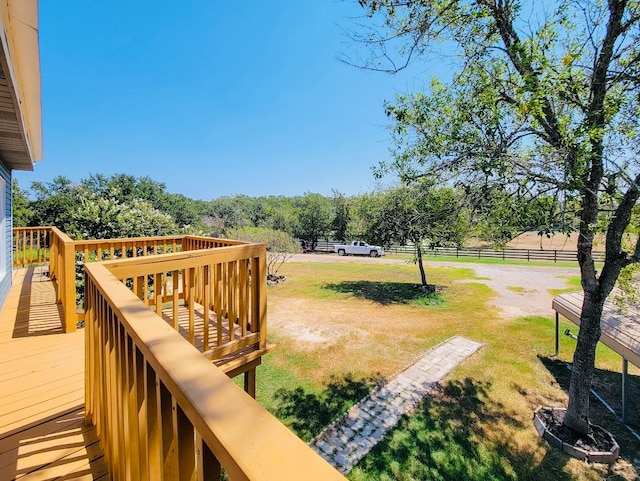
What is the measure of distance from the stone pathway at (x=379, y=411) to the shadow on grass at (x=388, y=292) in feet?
13.9

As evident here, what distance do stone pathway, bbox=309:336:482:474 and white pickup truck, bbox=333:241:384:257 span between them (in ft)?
55.4

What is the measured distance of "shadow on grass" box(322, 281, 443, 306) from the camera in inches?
435

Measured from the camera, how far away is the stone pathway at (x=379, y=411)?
390 cm

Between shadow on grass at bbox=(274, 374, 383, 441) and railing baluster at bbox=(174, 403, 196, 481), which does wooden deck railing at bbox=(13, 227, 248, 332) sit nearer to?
shadow on grass at bbox=(274, 374, 383, 441)

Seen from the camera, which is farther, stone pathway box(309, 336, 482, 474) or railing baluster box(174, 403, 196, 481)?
stone pathway box(309, 336, 482, 474)

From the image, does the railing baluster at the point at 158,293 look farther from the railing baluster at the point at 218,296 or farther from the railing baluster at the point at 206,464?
the railing baluster at the point at 206,464

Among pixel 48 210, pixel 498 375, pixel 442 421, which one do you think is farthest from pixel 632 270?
pixel 48 210

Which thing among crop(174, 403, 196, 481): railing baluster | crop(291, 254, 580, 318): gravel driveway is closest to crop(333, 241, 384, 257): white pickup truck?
crop(291, 254, 580, 318): gravel driveway

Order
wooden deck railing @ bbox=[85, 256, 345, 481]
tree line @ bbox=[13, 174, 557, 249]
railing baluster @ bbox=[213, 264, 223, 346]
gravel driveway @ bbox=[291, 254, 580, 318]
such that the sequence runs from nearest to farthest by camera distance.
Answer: wooden deck railing @ bbox=[85, 256, 345, 481]
railing baluster @ bbox=[213, 264, 223, 346]
tree line @ bbox=[13, 174, 557, 249]
gravel driveway @ bbox=[291, 254, 580, 318]

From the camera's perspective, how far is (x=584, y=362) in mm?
4023

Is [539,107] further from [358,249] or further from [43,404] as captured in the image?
[358,249]

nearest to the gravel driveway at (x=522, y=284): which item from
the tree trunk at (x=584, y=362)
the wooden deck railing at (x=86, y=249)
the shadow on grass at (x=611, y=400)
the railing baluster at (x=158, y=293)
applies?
the shadow on grass at (x=611, y=400)

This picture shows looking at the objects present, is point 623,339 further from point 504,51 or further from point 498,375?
point 504,51

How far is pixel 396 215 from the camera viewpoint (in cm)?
1152
